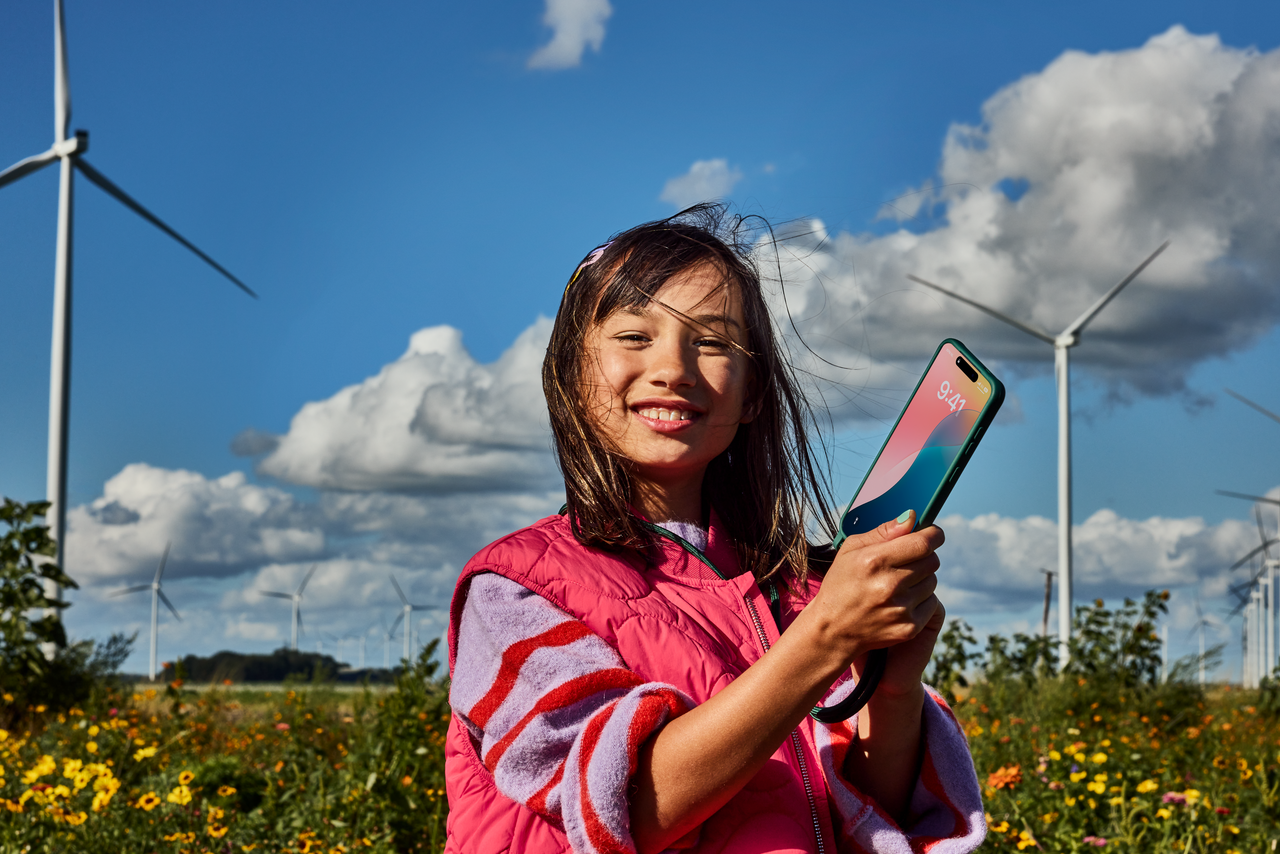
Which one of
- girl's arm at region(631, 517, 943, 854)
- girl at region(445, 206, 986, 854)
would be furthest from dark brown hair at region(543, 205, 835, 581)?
girl's arm at region(631, 517, 943, 854)

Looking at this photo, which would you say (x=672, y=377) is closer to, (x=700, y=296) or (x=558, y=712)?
(x=700, y=296)

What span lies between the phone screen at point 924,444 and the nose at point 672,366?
0.33 metres

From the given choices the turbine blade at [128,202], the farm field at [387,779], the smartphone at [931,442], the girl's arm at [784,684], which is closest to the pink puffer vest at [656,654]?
the girl's arm at [784,684]

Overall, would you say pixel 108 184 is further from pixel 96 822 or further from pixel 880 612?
pixel 880 612

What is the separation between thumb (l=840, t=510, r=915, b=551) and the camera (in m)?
1.34

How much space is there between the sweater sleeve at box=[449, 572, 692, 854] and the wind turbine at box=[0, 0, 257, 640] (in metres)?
8.28

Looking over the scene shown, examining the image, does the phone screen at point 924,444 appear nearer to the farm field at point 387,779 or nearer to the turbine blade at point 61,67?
the farm field at point 387,779

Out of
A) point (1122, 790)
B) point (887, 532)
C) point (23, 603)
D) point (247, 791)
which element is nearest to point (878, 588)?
point (887, 532)

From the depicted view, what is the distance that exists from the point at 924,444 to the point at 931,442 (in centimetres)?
2

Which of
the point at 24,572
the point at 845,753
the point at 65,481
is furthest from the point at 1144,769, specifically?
the point at 65,481

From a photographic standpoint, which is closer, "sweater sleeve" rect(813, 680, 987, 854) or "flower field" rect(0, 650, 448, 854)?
"sweater sleeve" rect(813, 680, 987, 854)

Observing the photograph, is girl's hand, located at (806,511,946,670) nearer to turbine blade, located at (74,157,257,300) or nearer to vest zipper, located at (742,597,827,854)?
vest zipper, located at (742,597,827,854)

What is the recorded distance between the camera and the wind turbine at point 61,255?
1095cm

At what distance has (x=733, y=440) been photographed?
6.57 ft
